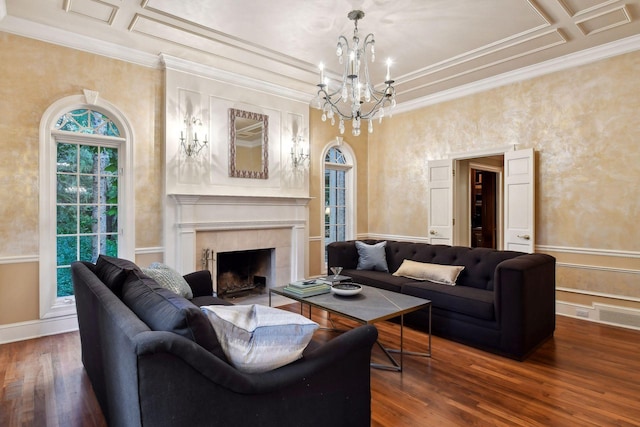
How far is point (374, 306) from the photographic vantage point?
2793mm

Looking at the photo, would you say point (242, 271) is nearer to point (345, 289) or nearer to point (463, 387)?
point (345, 289)

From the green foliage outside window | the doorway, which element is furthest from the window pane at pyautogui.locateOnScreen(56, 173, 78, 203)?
the doorway

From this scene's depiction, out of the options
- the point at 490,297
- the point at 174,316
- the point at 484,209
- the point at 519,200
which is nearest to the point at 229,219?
the point at 490,297

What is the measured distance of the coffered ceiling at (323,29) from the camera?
3.09 m

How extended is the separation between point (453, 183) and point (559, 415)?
3.56 meters

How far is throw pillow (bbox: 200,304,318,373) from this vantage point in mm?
1413

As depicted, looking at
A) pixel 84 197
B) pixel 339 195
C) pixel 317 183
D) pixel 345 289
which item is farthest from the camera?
pixel 339 195

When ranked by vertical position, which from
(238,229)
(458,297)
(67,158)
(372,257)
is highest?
(67,158)

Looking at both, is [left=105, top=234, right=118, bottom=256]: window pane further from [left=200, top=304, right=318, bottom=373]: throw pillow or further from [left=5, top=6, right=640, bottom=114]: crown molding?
[left=200, top=304, right=318, bottom=373]: throw pillow

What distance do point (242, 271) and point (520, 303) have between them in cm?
357

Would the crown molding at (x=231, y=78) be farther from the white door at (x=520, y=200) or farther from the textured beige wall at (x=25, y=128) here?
the white door at (x=520, y=200)

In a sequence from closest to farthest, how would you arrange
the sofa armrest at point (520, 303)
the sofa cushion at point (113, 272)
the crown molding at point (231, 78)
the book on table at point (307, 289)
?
the sofa cushion at point (113, 272) → the sofa armrest at point (520, 303) → the book on table at point (307, 289) → the crown molding at point (231, 78)

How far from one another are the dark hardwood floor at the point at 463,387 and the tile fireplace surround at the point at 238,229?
1.41 metres

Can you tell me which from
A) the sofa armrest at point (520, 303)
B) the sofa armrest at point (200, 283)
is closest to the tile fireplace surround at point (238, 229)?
the sofa armrest at point (200, 283)
